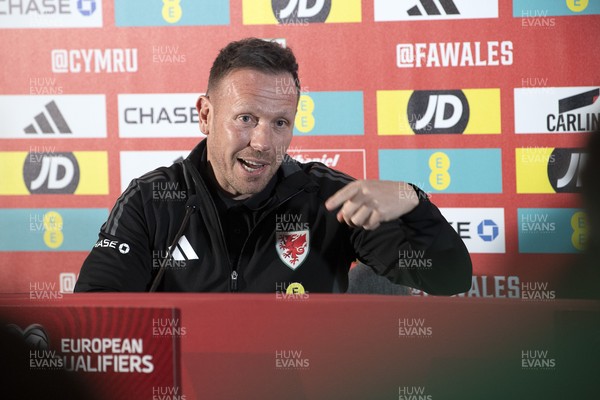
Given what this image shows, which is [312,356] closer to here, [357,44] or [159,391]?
[159,391]

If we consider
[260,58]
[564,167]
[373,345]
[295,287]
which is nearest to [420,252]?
[295,287]

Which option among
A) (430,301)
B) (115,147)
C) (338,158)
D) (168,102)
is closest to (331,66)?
(338,158)

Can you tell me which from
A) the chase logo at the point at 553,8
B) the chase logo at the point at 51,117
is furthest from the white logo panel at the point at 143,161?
the chase logo at the point at 553,8

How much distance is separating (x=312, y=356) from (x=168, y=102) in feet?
6.26

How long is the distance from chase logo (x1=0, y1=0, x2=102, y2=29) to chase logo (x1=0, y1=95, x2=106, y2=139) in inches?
9.7

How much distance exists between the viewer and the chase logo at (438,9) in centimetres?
224

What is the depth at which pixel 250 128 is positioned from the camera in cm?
145

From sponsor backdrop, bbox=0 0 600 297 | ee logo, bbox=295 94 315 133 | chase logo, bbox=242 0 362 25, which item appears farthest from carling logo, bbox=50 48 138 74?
ee logo, bbox=295 94 315 133

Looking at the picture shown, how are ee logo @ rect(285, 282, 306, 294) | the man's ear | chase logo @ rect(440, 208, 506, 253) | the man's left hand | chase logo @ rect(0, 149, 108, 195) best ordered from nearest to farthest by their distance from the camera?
the man's left hand < ee logo @ rect(285, 282, 306, 294) < the man's ear < chase logo @ rect(440, 208, 506, 253) < chase logo @ rect(0, 149, 108, 195)

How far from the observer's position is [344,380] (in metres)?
0.58

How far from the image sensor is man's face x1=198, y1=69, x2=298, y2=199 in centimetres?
140

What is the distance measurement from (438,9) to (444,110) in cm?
33

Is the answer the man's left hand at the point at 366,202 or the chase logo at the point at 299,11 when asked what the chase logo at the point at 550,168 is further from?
the man's left hand at the point at 366,202

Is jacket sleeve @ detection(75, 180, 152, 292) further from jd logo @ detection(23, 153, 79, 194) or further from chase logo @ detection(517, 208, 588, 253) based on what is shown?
chase logo @ detection(517, 208, 588, 253)
